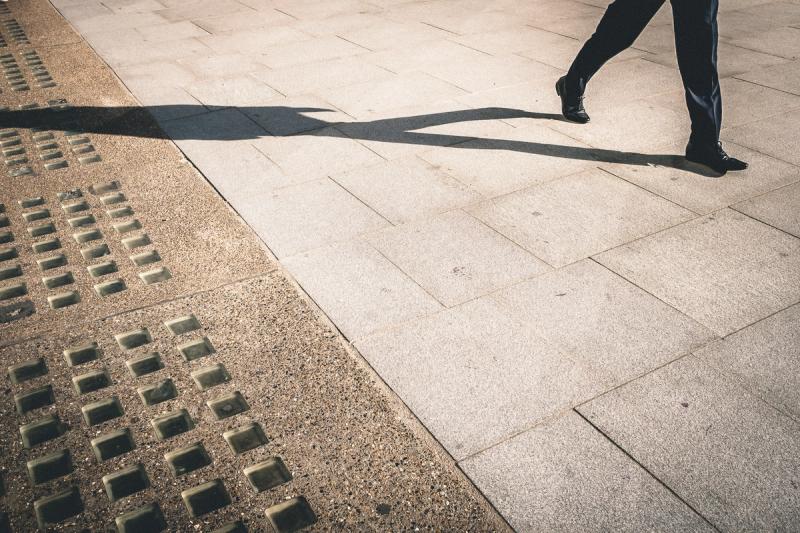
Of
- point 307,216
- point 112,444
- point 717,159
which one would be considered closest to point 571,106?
point 717,159

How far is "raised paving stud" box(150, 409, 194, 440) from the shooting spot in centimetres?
298

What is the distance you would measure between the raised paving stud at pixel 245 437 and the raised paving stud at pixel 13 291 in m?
1.71

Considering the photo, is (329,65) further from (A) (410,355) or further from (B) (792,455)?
(B) (792,455)

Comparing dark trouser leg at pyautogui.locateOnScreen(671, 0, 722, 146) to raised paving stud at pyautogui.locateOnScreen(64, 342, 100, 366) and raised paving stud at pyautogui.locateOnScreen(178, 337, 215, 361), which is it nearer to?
raised paving stud at pyautogui.locateOnScreen(178, 337, 215, 361)

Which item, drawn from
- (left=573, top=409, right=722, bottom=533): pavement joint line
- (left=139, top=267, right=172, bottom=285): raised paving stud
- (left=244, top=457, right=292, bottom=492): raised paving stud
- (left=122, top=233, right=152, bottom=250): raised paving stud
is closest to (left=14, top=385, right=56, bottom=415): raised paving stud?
(left=139, top=267, right=172, bottom=285): raised paving stud

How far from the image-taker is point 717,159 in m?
5.14

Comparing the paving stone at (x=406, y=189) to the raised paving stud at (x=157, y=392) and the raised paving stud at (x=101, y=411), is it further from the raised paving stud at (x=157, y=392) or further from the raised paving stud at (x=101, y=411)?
the raised paving stud at (x=101, y=411)

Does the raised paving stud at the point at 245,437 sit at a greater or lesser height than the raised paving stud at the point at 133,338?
greater

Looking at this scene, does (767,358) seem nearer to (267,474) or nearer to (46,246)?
(267,474)

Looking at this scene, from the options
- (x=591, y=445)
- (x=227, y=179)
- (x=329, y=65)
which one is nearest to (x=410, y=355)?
(x=591, y=445)

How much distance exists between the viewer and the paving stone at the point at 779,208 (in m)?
4.50

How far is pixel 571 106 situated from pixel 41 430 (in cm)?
466

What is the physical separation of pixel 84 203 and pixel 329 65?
3.53 meters

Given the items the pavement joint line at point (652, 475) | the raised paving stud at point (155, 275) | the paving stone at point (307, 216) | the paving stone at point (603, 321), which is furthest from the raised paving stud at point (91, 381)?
the pavement joint line at point (652, 475)
